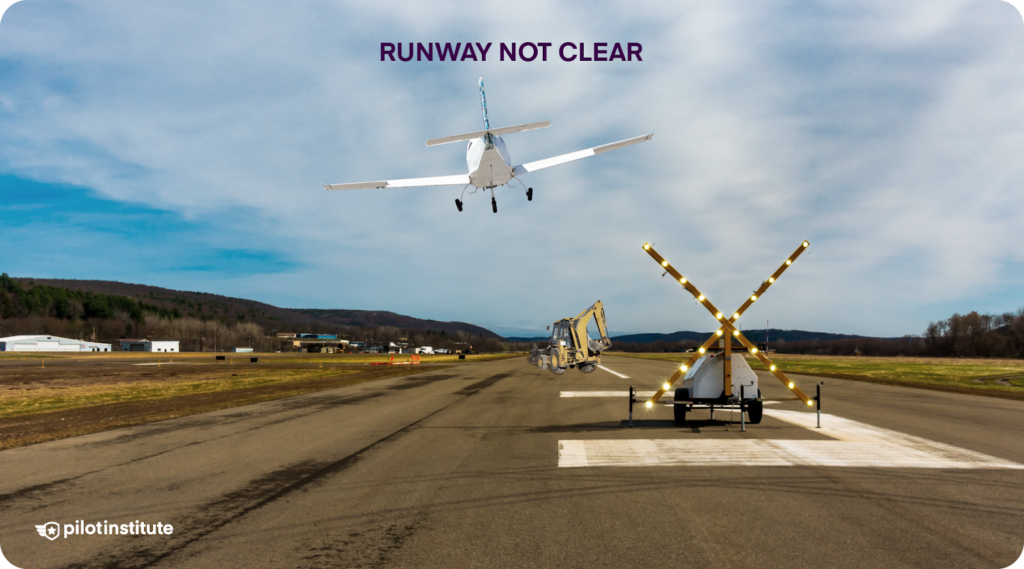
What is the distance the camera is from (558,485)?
795 cm

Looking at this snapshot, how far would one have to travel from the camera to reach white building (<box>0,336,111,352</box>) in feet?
427

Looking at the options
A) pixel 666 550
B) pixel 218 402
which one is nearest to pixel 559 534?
pixel 666 550

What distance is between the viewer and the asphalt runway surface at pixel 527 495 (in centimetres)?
535

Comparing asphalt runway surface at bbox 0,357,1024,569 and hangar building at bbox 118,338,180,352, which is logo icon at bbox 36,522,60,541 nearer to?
asphalt runway surface at bbox 0,357,1024,569

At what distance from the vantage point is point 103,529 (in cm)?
623

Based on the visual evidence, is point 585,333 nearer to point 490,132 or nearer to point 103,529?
point 490,132

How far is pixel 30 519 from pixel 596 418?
12.1 meters

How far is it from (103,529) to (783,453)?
410 inches

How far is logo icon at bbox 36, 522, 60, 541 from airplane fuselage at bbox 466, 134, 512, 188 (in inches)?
524

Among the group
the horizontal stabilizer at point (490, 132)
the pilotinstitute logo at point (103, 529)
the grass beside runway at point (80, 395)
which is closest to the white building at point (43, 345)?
the grass beside runway at point (80, 395)

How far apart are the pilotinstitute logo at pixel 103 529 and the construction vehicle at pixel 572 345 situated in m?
14.3

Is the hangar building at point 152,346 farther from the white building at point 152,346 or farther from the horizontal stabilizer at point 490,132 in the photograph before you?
the horizontal stabilizer at point 490,132

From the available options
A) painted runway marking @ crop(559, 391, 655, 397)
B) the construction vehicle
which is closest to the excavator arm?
the construction vehicle

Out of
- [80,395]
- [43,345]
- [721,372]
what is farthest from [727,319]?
[43,345]
